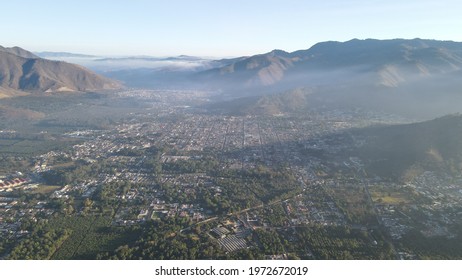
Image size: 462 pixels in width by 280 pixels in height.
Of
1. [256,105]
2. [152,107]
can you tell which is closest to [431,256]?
[256,105]

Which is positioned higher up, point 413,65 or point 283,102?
point 413,65

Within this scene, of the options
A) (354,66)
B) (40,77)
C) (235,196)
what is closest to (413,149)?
(235,196)

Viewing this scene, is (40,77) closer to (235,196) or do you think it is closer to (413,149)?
(235,196)

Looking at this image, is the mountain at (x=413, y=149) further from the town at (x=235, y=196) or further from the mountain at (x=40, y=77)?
the mountain at (x=40, y=77)

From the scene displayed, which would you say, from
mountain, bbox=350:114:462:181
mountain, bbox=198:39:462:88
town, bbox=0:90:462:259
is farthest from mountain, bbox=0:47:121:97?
mountain, bbox=350:114:462:181

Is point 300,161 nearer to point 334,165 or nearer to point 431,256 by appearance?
point 334,165

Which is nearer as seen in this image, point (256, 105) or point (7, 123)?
point (7, 123)

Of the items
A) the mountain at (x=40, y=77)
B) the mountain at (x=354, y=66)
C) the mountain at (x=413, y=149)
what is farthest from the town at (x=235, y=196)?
the mountain at (x=354, y=66)
